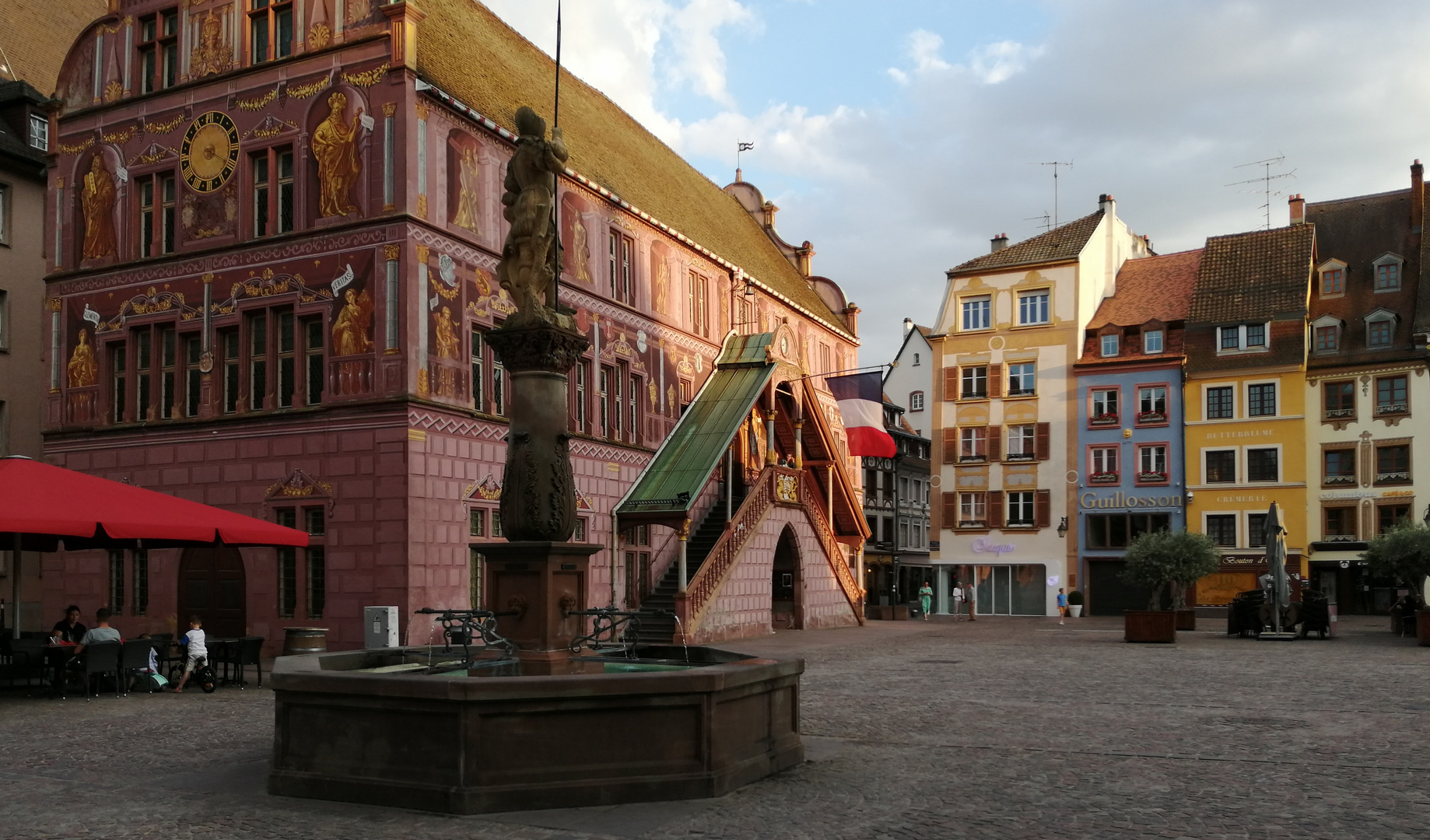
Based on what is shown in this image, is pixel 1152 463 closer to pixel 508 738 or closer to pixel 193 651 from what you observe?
pixel 193 651

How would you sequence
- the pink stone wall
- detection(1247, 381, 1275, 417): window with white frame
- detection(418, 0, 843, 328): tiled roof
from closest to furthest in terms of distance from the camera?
1. detection(418, 0, 843, 328): tiled roof
2. the pink stone wall
3. detection(1247, 381, 1275, 417): window with white frame

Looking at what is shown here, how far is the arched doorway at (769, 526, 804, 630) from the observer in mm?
35438

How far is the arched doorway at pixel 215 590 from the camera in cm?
2525

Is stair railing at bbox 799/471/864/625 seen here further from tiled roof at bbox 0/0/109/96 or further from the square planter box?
tiled roof at bbox 0/0/109/96

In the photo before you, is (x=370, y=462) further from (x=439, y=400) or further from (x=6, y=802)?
(x=6, y=802)

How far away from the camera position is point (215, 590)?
25.6 m

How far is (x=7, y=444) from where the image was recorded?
31.1 m

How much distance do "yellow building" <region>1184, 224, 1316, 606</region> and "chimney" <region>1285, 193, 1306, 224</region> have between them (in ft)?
15.1

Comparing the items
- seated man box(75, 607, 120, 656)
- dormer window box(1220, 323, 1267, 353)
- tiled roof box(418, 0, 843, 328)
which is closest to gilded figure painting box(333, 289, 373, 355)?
tiled roof box(418, 0, 843, 328)

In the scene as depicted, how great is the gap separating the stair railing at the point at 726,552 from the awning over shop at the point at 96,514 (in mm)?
10910

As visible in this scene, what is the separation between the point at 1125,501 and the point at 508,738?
45335 mm

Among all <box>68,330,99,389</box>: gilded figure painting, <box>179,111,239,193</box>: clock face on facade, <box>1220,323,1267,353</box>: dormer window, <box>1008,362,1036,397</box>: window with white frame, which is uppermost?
<box>179,111,239,193</box>: clock face on facade

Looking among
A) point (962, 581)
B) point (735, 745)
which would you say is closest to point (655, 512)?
point (735, 745)

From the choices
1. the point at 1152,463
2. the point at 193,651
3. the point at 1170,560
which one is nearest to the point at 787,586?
the point at 1170,560
